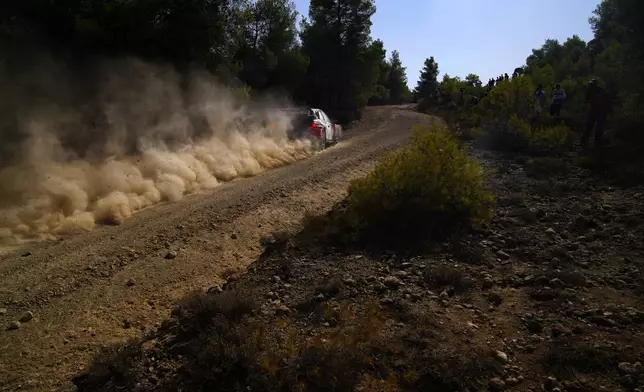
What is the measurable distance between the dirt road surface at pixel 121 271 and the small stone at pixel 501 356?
3.51m

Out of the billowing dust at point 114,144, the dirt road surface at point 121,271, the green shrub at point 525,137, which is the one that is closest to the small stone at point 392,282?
the dirt road surface at point 121,271

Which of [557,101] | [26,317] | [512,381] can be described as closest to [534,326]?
[512,381]

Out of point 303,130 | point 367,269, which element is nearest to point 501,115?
point 303,130

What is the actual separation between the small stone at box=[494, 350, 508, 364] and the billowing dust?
21.3 feet

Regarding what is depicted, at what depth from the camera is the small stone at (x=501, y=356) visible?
379 centimetres

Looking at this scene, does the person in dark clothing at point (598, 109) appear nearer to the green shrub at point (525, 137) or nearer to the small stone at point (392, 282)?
the green shrub at point (525, 137)

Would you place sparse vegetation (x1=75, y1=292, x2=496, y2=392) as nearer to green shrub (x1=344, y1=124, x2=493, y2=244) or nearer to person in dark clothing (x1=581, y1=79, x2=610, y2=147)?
green shrub (x1=344, y1=124, x2=493, y2=244)

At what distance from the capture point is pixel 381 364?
3723 millimetres

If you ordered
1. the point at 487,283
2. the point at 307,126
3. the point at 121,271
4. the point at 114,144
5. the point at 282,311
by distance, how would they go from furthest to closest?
1. the point at 307,126
2. the point at 114,144
3. the point at 121,271
4. the point at 487,283
5. the point at 282,311

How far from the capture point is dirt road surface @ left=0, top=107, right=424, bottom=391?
448 cm

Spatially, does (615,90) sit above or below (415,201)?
above

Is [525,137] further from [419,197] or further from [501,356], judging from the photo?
[501,356]

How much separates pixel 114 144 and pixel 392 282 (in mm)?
8824

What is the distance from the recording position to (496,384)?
3475 mm
